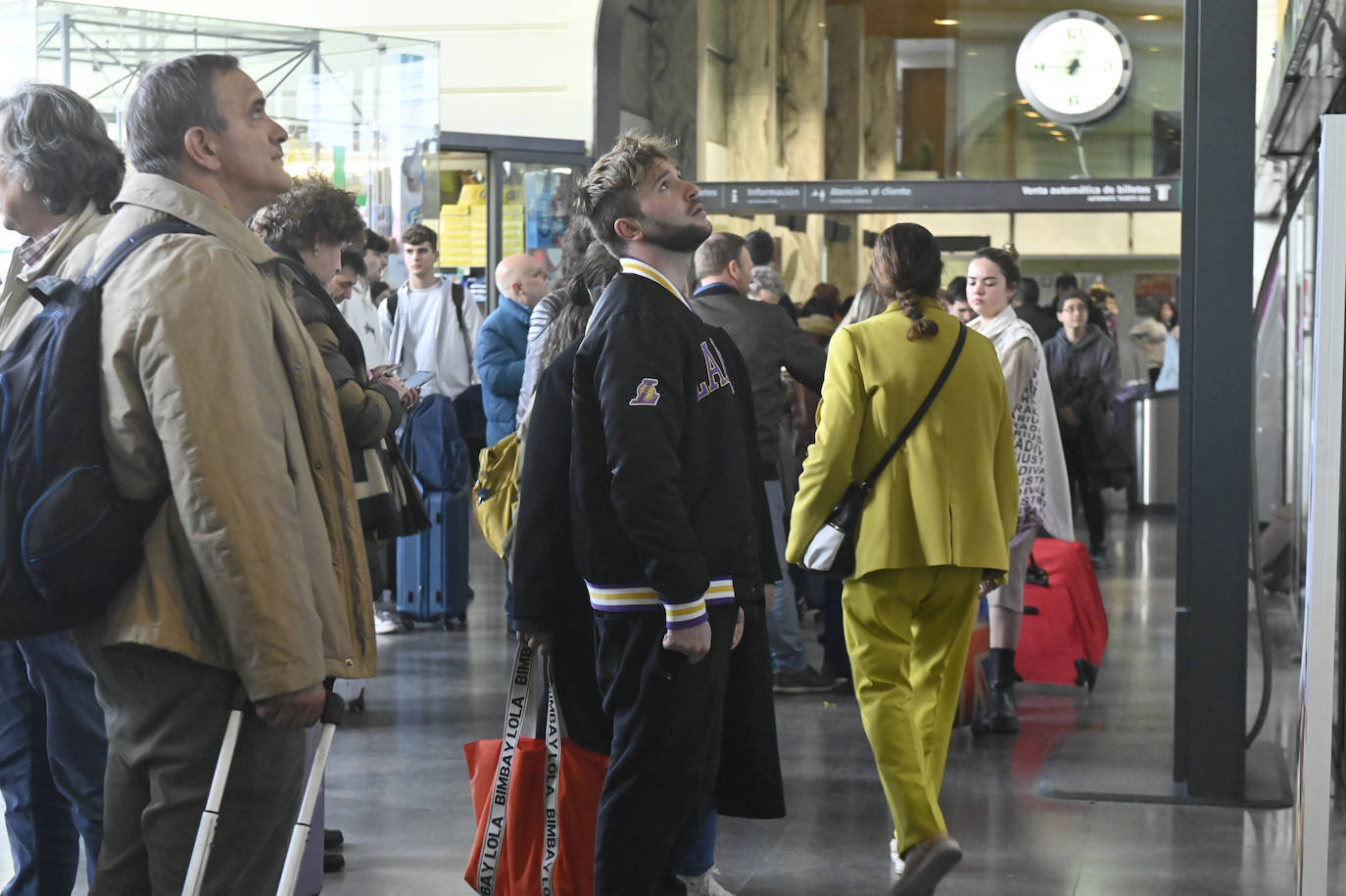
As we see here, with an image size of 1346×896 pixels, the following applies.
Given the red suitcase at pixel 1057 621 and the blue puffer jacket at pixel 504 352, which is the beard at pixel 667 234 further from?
the blue puffer jacket at pixel 504 352

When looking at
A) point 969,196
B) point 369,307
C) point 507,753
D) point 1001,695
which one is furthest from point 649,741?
point 969,196

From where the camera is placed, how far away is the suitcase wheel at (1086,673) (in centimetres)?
677

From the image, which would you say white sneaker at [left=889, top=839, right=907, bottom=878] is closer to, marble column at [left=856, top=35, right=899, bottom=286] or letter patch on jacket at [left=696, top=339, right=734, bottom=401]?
letter patch on jacket at [left=696, top=339, right=734, bottom=401]

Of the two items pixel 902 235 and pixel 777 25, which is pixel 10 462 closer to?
pixel 902 235

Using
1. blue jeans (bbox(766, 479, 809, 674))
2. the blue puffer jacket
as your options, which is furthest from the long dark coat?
the blue puffer jacket

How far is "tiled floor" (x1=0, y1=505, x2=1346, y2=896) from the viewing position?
430 cm

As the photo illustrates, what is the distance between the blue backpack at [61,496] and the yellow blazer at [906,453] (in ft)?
6.78

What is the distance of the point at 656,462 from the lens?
3.16 meters

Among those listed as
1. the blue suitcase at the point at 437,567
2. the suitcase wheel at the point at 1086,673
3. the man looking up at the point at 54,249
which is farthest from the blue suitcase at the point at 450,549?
the man looking up at the point at 54,249

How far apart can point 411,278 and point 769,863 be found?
16.0 feet

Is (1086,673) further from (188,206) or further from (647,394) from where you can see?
(188,206)

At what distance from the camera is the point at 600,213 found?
11.5ft

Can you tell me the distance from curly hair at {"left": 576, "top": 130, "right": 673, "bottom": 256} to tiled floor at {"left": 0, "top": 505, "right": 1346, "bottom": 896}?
1765 millimetres

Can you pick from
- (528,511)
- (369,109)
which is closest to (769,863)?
(528,511)
